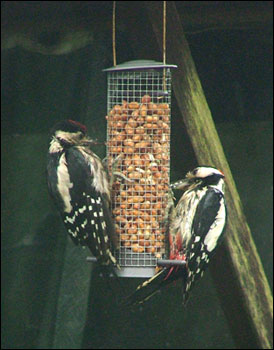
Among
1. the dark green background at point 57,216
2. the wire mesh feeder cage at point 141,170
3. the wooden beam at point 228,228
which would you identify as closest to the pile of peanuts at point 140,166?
the wire mesh feeder cage at point 141,170

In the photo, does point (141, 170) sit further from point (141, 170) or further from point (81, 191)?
point (81, 191)

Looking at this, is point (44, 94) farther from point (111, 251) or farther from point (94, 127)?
point (111, 251)

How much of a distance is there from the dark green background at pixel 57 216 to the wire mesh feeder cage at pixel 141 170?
74 cm

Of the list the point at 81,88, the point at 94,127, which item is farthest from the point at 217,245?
the point at 81,88

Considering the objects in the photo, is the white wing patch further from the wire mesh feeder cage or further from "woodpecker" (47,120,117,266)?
"woodpecker" (47,120,117,266)

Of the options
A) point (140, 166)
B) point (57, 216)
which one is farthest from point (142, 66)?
point (57, 216)

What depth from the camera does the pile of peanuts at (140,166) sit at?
3.06 metres

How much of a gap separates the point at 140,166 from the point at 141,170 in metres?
0.02

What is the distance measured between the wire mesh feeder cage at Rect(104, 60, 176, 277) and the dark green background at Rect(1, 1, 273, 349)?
2.42 feet

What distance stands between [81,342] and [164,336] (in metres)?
0.45

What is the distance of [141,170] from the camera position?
3066mm

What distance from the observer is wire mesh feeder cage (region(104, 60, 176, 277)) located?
10.0ft

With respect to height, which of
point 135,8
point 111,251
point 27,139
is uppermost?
point 135,8

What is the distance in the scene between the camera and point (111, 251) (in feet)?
10.0
